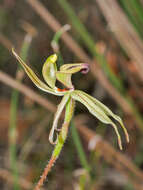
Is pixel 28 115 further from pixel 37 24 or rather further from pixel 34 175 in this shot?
pixel 37 24

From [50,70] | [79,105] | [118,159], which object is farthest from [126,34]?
[50,70]

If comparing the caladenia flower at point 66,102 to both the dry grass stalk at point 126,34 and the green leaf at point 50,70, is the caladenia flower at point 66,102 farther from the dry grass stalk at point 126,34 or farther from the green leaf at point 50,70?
the dry grass stalk at point 126,34

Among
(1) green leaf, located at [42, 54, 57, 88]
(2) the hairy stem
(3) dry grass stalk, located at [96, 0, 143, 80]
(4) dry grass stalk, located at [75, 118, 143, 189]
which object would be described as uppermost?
(1) green leaf, located at [42, 54, 57, 88]

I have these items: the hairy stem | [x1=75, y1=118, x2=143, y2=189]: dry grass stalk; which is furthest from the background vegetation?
the hairy stem

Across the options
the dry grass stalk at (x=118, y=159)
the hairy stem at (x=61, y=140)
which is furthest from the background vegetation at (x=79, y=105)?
the hairy stem at (x=61, y=140)

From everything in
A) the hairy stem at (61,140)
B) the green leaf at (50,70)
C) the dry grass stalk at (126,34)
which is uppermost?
the green leaf at (50,70)

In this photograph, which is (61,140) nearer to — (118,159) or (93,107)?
(93,107)

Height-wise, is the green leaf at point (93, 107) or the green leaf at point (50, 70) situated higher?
the green leaf at point (50, 70)

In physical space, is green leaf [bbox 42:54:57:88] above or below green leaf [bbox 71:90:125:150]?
above

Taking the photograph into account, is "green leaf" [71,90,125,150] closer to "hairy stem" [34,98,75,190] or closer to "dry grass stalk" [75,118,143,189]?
"hairy stem" [34,98,75,190]
